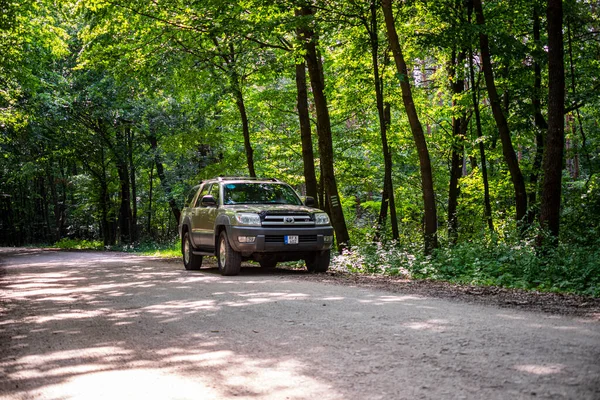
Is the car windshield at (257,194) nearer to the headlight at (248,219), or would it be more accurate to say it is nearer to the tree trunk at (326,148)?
the headlight at (248,219)

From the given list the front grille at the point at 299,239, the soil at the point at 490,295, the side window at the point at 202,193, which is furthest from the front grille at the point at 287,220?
the side window at the point at 202,193

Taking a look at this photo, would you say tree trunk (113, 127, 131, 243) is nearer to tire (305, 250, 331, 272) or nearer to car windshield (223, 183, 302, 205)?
car windshield (223, 183, 302, 205)

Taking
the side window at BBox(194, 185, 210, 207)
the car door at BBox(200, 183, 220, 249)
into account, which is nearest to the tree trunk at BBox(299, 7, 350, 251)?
the side window at BBox(194, 185, 210, 207)

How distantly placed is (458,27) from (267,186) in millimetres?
5886

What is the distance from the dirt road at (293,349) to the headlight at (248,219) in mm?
3542

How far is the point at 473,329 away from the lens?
5941 mm

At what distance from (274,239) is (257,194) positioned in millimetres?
2022

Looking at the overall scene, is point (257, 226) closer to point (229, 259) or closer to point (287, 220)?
point (287, 220)

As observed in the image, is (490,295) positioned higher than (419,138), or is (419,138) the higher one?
(419,138)

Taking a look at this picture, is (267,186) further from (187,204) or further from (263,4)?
(263,4)

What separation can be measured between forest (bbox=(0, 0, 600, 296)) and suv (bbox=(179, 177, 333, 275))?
5.84ft

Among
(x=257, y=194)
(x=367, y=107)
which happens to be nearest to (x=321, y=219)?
(x=257, y=194)

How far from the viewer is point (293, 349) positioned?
5348 mm

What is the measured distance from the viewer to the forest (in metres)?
13.3
